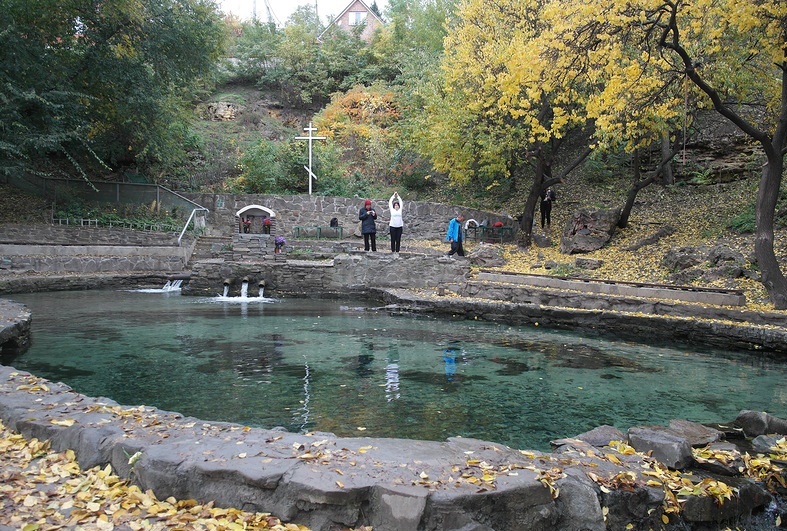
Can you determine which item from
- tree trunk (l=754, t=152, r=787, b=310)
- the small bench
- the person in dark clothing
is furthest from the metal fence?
tree trunk (l=754, t=152, r=787, b=310)

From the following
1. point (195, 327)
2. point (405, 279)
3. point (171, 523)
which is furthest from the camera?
point (405, 279)

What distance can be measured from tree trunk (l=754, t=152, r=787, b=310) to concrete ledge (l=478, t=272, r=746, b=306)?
2.22 ft

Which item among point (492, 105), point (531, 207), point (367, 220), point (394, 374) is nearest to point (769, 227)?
point (394, 374)

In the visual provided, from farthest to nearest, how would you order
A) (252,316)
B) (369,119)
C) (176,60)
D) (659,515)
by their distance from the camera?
(369,119), (176,60), (252,316), (659,515)

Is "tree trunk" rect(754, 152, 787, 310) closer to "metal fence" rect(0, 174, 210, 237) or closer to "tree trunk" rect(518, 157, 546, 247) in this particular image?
"tree trunk" rect(518, 157, 546, 247)

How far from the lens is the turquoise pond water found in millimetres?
6195

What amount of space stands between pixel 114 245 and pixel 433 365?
15390 mm

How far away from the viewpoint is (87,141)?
74.1 feet

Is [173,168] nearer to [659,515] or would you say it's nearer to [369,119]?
[369,119]

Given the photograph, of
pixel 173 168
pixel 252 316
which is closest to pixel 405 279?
pixel 252 316

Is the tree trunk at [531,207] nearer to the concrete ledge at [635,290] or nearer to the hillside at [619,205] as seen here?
the hillside at [619,205]

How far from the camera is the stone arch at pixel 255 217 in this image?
21656mm

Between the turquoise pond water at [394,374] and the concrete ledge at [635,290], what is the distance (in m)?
1.61

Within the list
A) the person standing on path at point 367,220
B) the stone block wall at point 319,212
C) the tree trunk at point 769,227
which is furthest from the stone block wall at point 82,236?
the tree trunk at point 769,227
